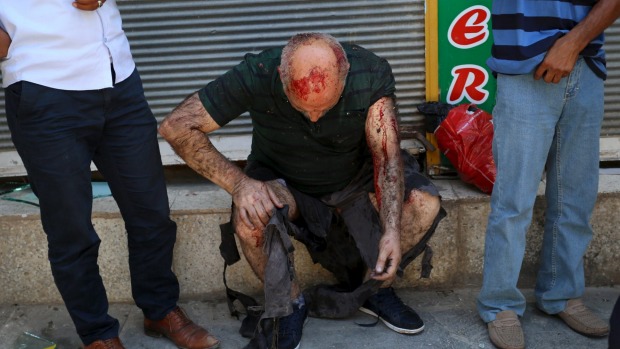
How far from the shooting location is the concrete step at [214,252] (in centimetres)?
379

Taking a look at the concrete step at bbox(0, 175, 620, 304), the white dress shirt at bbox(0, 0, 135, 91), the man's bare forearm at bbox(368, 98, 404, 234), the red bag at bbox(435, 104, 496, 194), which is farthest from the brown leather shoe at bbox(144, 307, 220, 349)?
the red bag at bbox(435, 104, 496, 194)

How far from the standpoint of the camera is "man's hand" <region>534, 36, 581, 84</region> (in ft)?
9.84

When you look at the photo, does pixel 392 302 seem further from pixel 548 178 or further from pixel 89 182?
pixel 89 182

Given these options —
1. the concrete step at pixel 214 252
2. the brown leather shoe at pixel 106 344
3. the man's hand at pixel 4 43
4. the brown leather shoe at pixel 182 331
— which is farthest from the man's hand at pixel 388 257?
the man's hand at pixel 4 43

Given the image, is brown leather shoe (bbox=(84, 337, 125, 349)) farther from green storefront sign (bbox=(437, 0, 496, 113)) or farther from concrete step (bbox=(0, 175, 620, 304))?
green storefront sign (bbox=(437, 0, 496, 113))

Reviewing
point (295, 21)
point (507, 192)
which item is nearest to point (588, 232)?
point (507, 192)

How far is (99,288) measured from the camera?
3.26 metres

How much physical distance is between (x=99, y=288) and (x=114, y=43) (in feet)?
3.22

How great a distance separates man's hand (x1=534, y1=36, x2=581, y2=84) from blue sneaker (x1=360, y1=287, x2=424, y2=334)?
3.95 feet

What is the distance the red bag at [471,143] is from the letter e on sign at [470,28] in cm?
35

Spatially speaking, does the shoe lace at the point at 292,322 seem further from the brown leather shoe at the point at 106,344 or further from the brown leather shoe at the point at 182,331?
the brown leather shoe at the point at 106,344

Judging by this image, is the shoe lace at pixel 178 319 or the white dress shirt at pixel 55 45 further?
the shoe lace at pixel 178 319

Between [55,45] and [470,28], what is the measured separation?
2.06 meters

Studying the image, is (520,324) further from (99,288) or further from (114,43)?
(114,43)
